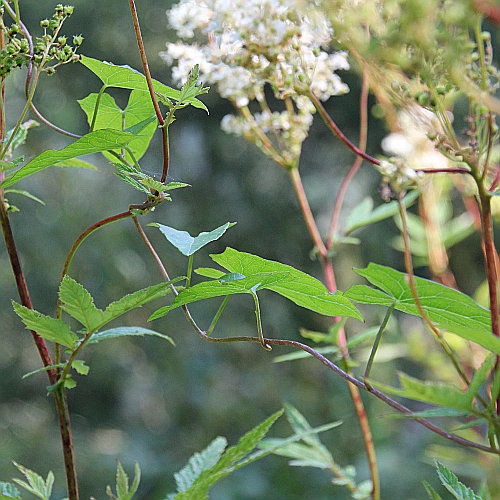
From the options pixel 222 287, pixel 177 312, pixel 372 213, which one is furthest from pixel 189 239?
pixel 177 312

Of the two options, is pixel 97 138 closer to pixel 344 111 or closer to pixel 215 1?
pixel 215 1

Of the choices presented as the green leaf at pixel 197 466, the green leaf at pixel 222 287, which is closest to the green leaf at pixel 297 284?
the green leaf at pixel 222 287

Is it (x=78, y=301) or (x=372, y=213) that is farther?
(x=372, y=213)

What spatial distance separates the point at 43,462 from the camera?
1.52 metres

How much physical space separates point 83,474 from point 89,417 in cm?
19

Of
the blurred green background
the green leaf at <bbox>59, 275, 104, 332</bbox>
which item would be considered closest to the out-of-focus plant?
the green leaf at <bbox>59, 275, 104, 332</bbox>

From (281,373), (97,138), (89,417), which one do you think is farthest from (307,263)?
(97,138)

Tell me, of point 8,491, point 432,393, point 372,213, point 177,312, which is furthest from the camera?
point 177,312

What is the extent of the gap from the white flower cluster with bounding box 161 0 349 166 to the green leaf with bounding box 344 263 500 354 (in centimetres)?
13

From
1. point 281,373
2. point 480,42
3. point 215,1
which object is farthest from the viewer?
point 281,373

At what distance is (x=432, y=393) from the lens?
17cm

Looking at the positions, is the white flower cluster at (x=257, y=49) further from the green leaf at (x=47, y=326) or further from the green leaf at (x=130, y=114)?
the green leaf at (x=47, y=326)

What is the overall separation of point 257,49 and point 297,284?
6.1 inches

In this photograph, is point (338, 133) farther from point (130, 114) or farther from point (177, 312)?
point (177, 312)
